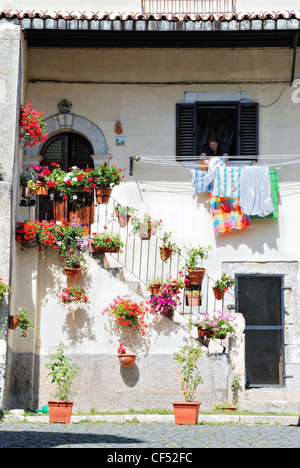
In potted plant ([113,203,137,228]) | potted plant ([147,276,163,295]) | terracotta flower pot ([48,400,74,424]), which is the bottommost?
terracotta flower pot ([48,400,74,424])

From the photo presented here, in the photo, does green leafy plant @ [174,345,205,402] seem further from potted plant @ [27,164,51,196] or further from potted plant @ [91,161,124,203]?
potted plant @ [27,164,51,196]

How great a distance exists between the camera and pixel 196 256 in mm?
15453

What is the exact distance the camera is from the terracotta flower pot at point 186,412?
12.6 m

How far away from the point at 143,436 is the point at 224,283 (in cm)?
459

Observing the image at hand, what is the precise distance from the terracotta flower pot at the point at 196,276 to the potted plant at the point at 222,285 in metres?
0.30

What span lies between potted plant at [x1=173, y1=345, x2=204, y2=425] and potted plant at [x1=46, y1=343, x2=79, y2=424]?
1387 millimetres

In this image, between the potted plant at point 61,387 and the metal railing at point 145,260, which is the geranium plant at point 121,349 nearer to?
the potted plant at point 61,387

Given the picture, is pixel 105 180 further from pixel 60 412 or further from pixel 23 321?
pixel 60 412

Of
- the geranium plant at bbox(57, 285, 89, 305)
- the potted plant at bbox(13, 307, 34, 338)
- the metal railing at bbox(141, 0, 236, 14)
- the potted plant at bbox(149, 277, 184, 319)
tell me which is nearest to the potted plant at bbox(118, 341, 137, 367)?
the potted plant at bbox(149, 277, 184, 319)

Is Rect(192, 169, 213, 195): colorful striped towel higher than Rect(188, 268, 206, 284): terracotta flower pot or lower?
higher

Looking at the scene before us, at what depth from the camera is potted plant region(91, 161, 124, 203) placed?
49.2 ft

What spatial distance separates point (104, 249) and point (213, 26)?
3694 mm
